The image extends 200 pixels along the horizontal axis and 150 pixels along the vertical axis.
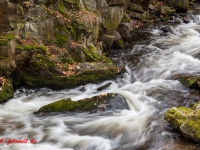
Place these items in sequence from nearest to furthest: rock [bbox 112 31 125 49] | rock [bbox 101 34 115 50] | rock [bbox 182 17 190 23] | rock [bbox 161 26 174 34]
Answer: rock [bbox 101 34 115 50], rock [bbox 112 31 125 49], rock [bbox 161 26 174 34], rock [bbox 182 17 190 23]

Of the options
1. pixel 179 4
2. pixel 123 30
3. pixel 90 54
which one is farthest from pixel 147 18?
pixel 90 54

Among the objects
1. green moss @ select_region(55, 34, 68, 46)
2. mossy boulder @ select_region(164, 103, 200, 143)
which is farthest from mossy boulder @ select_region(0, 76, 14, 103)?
mossy boulder @ select_region(164, 103, 200, 143)

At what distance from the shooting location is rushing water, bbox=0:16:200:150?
6551 mm

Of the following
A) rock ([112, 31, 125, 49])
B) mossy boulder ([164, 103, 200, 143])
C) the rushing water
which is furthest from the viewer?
rock ([112, 31, 125, 49])

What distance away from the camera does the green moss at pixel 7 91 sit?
8.77m

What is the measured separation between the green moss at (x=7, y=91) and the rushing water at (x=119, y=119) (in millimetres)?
219

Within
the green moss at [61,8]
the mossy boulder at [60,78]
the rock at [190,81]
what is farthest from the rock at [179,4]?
the mossy boulder at [60,78]

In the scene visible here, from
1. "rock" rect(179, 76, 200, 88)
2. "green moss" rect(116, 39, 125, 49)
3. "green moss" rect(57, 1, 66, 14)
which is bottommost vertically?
"rock" rect(179, 76, 200, 88)

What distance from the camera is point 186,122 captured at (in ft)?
20.4

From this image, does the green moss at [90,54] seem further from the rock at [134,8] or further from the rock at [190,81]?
the rock at [134,8]

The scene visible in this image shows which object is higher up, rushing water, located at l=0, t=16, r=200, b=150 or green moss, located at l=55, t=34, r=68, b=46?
green moss, located at l=55, t=34, r=68, b=46

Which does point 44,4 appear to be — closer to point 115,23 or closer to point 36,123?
point 115,23

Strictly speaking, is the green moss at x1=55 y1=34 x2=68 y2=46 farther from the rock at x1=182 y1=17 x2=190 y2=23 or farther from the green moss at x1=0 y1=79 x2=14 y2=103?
the rock at x1=182 y1=17 x2=190 y2=23

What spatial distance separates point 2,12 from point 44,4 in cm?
192
